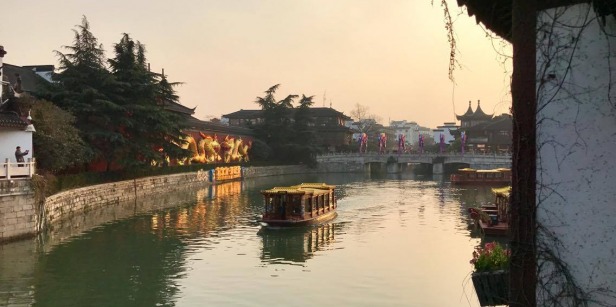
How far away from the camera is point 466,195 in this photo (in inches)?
1582

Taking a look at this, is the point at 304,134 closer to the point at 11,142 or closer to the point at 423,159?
the point at 423,159

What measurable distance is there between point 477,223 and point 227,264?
462 inches

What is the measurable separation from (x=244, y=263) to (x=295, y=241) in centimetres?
422

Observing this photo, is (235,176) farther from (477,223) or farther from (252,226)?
(477,223)

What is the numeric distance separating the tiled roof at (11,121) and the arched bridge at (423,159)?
2024 inches

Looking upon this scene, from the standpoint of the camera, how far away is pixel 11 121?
20422 mm

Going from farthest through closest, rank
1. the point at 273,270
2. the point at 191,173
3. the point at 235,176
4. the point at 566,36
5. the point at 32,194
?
the point at 235,176 < the point at 191,173 < the point at 32,194 < the point at 273,270 < the point at 566,36

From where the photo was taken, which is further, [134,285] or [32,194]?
[32,194]

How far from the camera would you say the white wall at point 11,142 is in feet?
69.6

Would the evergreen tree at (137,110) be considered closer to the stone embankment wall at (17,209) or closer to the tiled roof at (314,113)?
the stone embankment wall at (17,209)

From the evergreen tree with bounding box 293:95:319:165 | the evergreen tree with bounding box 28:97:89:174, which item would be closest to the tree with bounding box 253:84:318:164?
the evergreen tree with bounding box 293:95:319:165

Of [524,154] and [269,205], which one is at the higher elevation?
[524,154]

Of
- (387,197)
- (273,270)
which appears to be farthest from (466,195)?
(273,270)

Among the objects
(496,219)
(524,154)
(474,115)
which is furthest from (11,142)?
(474,115)
